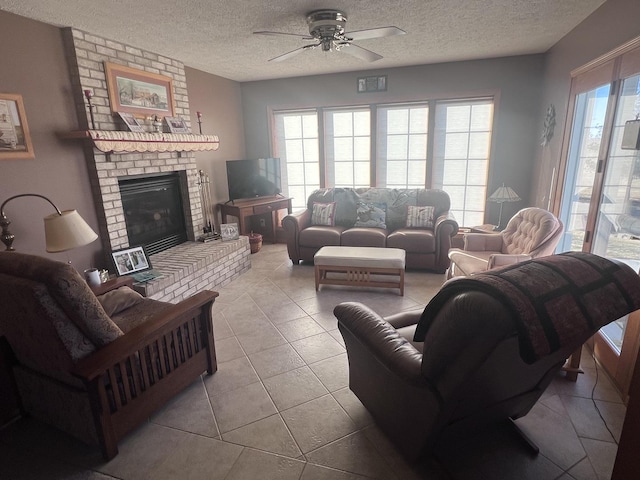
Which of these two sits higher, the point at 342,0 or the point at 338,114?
the point at 342,0

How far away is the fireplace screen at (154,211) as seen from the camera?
146 inches

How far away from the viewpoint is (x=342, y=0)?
100.0 inches

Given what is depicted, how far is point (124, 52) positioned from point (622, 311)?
164 inches

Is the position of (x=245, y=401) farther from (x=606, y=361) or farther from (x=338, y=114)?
(x=338, y=114)

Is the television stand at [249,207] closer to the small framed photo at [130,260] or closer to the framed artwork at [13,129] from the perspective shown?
the small framed photo at [130,260]

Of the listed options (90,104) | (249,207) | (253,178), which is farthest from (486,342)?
(253,178)

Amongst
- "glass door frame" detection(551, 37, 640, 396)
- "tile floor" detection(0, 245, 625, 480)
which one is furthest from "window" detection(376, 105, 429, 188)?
"tile floor" detection(0, 245, 625, 480)

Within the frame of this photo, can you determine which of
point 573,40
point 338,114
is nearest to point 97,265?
point 338,114

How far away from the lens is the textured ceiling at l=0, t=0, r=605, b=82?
Answer: 8.46 ft

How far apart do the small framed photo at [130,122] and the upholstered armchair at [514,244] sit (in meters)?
3.35

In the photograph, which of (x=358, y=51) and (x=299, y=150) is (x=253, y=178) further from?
(x=358, y=51)

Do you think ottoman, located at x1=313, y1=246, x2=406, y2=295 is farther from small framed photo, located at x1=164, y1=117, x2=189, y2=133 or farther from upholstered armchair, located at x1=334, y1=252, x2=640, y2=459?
small framed photo, located at x1=164, y1=117, x2=189, y2=133

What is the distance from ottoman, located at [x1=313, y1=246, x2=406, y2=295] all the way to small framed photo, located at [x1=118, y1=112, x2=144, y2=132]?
217 cm

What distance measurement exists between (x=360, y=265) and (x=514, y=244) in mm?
1489
